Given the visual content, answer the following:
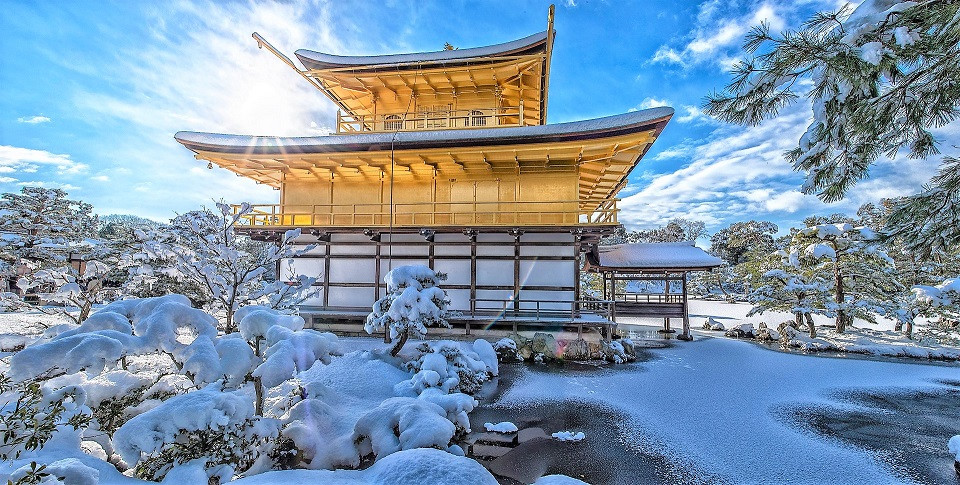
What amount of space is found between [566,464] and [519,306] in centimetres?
853

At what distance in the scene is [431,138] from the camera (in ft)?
45.2

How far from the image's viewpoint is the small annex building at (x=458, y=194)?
13562mm

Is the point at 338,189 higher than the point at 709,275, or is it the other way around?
the point at 338,189

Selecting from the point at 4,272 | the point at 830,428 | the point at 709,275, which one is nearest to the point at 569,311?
the point at 830,428

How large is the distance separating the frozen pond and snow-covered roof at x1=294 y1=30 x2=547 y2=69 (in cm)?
1289

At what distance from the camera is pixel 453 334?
14.2 metres

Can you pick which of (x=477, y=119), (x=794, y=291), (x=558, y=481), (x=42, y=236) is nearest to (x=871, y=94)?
(x=558, y=481)

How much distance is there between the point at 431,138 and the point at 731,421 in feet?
37.8

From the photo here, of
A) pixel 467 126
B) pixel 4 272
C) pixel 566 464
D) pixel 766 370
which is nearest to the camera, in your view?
pixel 566 464

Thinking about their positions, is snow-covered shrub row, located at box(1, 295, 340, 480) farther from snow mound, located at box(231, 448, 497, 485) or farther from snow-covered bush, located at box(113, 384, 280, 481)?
snow mound, located at box(231, 448, 497, 485)

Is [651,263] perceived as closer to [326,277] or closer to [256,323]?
[326,277]

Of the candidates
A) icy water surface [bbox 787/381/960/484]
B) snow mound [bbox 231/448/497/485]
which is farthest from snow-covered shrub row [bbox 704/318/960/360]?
snow mound [bbox 231/448/497/485]

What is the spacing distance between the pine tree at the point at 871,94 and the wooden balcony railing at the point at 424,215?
916 cm

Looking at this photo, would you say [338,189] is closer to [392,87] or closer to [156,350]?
[392,87]
